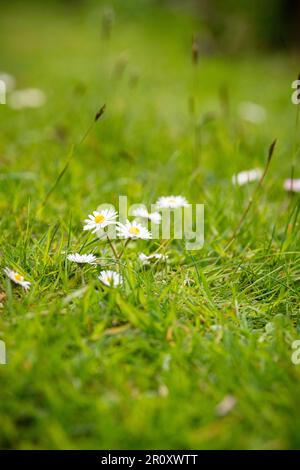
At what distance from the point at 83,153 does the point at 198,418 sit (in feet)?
5.12

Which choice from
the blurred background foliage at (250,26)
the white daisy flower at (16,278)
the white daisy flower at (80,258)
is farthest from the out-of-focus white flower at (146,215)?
the blurred background foliage at (250,26)

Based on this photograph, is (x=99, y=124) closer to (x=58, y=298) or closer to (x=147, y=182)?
(x=147, y=182)

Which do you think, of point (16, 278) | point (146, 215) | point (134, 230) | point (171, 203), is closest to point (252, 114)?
point (171, 203)

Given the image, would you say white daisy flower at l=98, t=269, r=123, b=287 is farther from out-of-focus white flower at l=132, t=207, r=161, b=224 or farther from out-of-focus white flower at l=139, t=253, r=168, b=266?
out-of-focus white flower at l=132, t=207, r=161, b=224

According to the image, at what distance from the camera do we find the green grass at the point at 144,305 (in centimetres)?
89

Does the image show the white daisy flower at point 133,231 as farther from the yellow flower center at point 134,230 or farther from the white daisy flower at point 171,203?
the white daisy flower at point 171,203

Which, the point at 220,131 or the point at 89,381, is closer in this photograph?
the point at 89,381

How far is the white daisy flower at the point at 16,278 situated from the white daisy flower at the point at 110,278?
187 millimetres

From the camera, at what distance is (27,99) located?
2.90 meters

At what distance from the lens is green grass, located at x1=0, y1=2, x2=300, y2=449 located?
2.92 feet

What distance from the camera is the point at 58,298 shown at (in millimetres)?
1204

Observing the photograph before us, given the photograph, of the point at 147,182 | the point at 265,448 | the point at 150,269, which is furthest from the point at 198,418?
the point at 147,182

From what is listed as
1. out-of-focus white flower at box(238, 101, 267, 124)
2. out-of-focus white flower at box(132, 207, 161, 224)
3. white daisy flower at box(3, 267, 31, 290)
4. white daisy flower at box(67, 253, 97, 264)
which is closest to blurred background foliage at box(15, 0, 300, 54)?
out-of-focus white flower at box(238, 101, 267, 124)

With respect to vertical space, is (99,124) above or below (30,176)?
above
